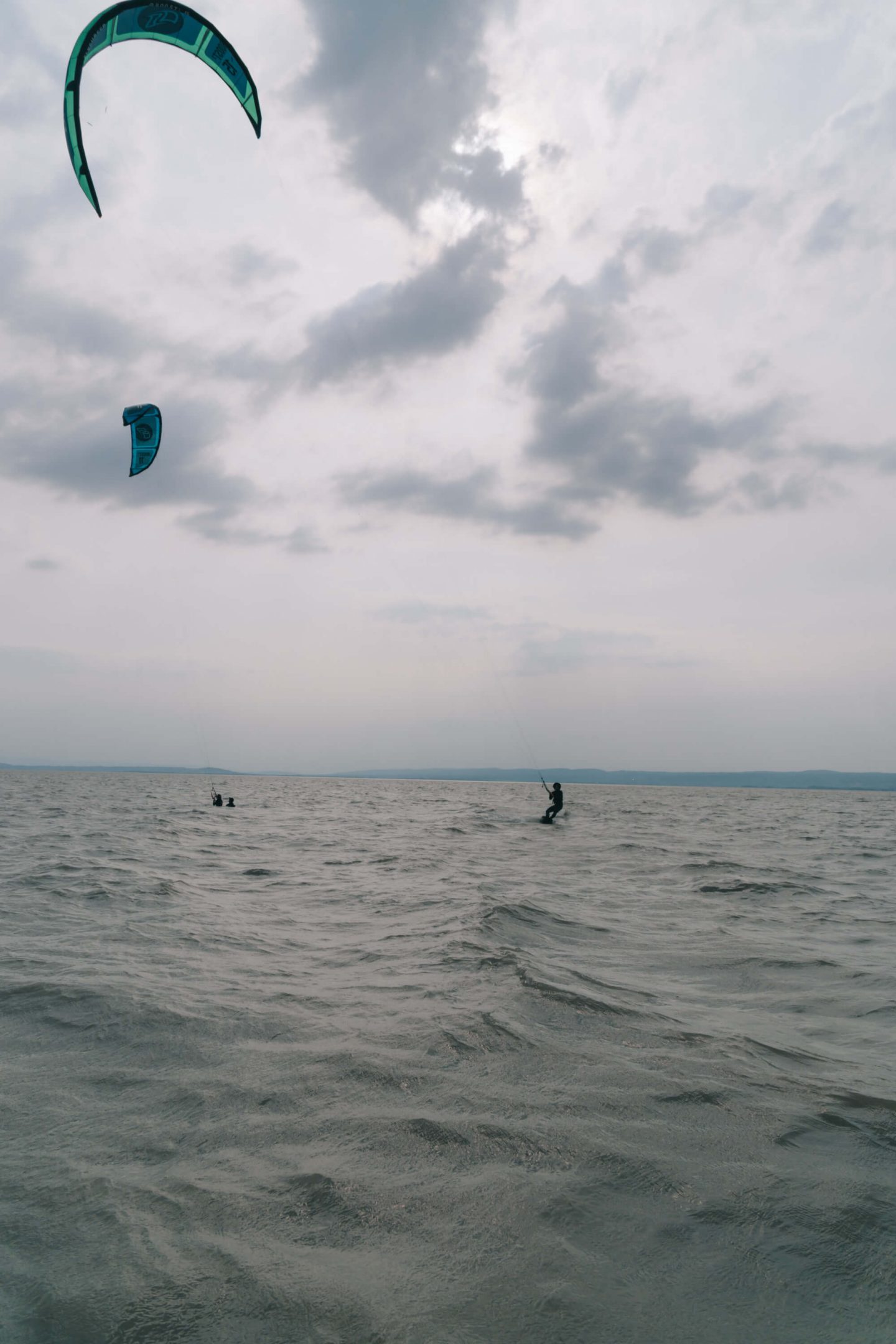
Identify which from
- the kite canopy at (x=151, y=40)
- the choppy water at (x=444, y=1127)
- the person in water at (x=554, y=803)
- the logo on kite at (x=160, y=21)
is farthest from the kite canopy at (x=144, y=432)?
the person in water at (x=554, y=803)

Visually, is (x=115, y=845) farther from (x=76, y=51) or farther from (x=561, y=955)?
(x=76, y=51)

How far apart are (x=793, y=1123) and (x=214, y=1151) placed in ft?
10.6

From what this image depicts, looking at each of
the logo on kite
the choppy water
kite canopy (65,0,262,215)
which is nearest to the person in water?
the choppy water

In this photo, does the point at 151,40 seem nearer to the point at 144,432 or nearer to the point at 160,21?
the point at 160,21

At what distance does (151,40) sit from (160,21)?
0.34 m

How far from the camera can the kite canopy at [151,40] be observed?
10758mm

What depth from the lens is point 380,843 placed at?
2073 cm

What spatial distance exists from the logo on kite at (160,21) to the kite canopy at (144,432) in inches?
254

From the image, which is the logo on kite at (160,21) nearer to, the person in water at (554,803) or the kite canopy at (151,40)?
the kite canopy at (151,40)

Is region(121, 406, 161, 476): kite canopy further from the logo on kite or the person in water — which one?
the person in water

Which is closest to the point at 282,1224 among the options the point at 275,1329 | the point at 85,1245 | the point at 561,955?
the point at 275,1329

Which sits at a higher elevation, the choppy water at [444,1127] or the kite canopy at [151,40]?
the kite canopy at [151,40]

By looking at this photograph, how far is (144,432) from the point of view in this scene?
15273 millimetres

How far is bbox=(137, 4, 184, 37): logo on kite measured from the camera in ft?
39.2
